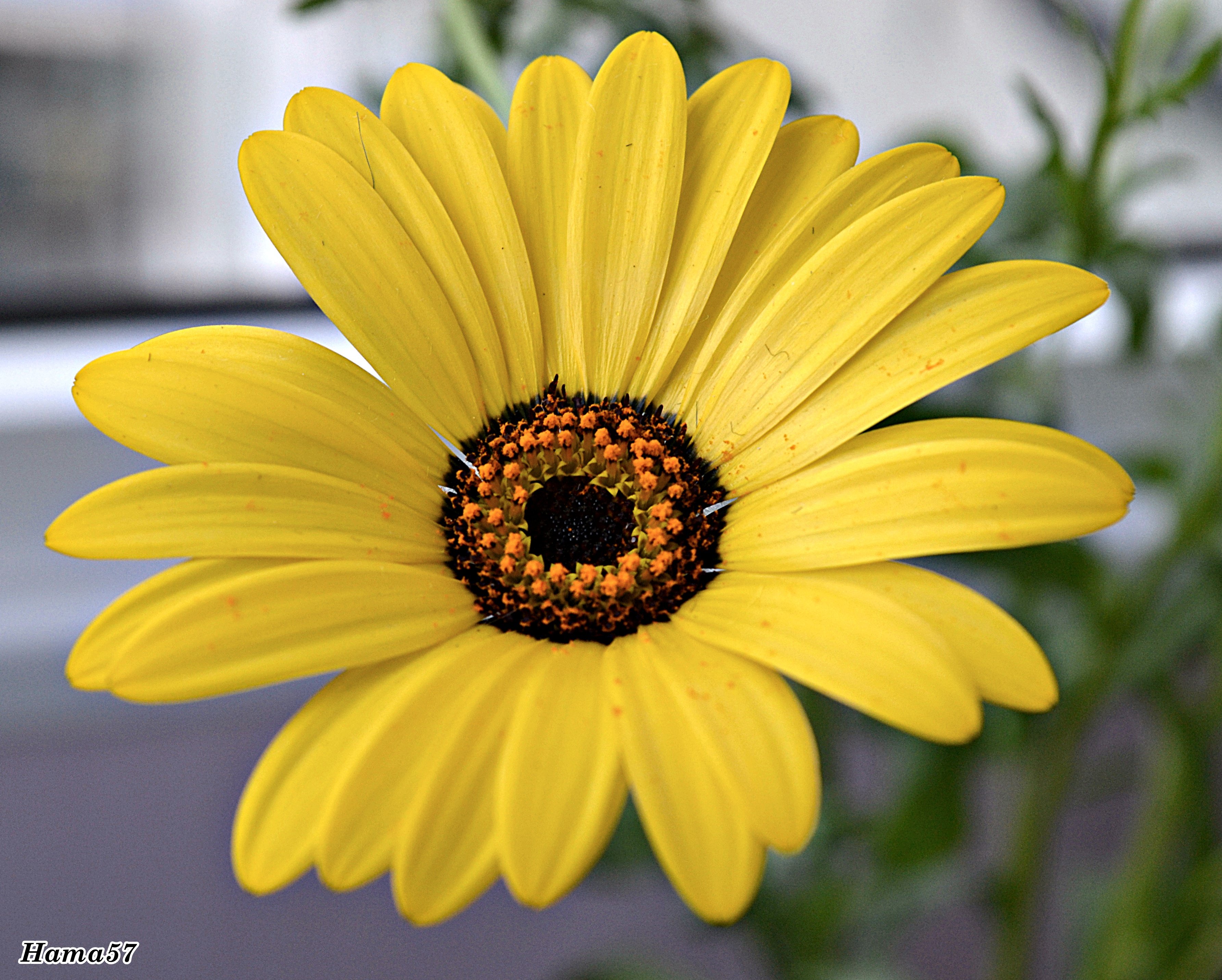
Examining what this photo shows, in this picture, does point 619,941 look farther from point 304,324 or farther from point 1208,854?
point 304,324

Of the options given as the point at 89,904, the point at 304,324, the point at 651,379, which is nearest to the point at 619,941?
the point at 89,904

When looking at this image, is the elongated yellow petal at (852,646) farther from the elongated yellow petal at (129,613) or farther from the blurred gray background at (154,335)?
the blurred gray background at (154,335)

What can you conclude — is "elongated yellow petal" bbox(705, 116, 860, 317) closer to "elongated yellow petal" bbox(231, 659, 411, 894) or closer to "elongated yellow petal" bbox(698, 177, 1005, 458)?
"elongated yellow petal" bbox(698, 177, 1005, 458)

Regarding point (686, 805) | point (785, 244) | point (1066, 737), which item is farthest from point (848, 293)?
point (1066, 737)

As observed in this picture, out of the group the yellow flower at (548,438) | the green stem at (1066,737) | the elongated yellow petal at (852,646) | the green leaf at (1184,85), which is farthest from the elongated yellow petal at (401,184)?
the green stem at (1066,737)

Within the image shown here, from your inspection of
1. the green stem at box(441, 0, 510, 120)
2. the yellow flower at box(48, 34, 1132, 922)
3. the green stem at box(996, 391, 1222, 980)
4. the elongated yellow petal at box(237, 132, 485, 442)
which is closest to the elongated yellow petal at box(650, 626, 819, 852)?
the yellow flower at box(48, 34, 1132, 922)

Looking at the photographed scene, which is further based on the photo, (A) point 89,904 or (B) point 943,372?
(A) point 89,904
